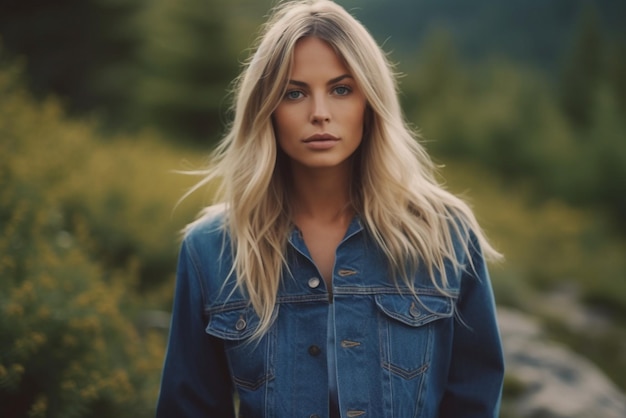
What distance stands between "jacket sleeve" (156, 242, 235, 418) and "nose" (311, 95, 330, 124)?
27.9 inches

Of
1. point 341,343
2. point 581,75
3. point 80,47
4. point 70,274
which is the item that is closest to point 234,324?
point 341,343

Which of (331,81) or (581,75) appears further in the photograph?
(581,75)

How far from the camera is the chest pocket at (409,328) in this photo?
7.78 ft

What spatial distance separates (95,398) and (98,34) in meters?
14.4

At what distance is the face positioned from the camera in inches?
94.7

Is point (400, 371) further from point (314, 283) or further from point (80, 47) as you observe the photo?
point (80, 47)

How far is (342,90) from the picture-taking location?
2.46 m

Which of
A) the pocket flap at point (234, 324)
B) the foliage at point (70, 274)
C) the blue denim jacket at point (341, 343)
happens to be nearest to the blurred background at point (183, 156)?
the foliage at point (70, 274)

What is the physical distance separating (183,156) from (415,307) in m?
10.4

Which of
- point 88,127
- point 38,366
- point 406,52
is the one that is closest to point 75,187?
point 88,127

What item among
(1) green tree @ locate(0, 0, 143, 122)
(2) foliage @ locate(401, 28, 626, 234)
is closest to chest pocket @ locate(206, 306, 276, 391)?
(2) foliage @ locate(401, 28, 626, 234)

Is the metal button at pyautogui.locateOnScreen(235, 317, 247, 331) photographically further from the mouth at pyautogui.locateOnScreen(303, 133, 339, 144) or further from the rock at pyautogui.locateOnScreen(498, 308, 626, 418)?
the rock at pyautogui.locateOnScreen(498, 308, 626, 418)

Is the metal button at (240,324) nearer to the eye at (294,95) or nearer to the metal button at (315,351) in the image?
the metal button at (315,351)

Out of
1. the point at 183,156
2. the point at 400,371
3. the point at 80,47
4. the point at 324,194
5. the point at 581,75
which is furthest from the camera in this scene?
the point at 581,75
